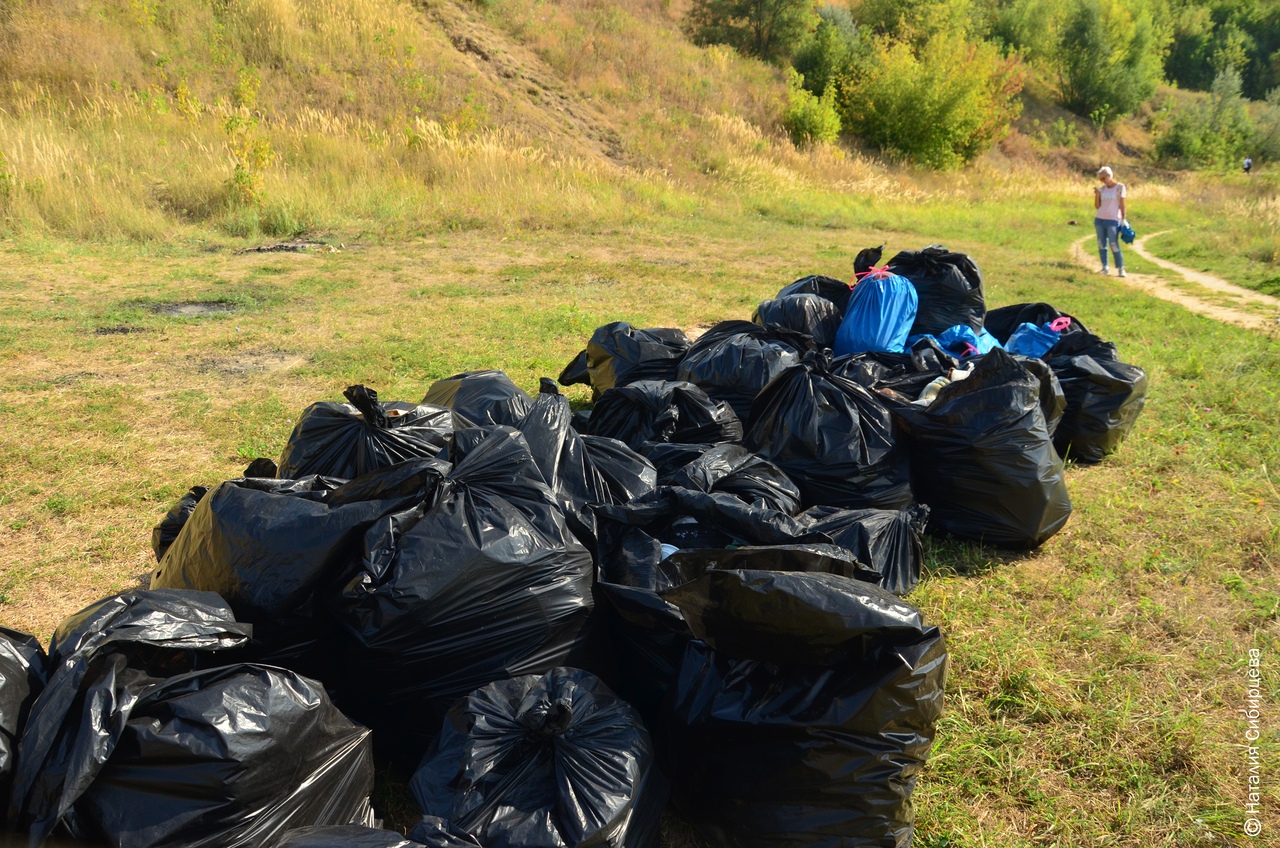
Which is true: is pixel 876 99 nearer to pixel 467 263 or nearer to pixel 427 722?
pixel 467 263

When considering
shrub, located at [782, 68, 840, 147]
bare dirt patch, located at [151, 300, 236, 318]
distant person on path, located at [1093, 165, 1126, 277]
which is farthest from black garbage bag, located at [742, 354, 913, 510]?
shrub, located at [782, 68, 840, 147]

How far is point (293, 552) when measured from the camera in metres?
2.01

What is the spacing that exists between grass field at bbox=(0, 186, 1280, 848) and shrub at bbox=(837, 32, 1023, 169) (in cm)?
1498

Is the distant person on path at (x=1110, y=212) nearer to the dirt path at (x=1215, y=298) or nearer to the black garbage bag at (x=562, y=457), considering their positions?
the dirt path at (x=1215, y=298)

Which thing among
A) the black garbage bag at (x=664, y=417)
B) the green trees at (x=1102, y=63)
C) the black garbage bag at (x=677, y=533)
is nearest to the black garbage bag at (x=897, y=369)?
the black garbage bag at (x=664, y=417)

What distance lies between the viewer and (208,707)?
155cm

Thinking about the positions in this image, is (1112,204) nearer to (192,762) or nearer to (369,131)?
(369,131)

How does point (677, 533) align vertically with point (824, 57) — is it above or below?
below

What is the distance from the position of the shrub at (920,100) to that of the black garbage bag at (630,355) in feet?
67.5

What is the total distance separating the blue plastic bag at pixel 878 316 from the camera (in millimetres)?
4359

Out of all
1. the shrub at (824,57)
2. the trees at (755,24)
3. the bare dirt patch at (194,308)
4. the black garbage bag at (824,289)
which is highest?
the trees at (755,24)

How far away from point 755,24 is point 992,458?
25940mm

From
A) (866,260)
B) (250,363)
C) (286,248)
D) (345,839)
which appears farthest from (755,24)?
(345,839)

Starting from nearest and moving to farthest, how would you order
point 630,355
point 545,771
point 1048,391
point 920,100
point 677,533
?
point 545,771 → point 677,533 → point 1048,391 → point 630,355 → point 920,100
